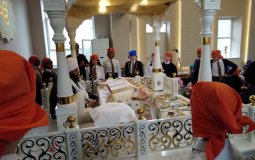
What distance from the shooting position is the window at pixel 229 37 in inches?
409

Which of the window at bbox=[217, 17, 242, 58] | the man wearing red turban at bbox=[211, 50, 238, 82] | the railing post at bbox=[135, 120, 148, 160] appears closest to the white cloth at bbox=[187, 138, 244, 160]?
the railing post at bbox=[135, 120, 148, 160]

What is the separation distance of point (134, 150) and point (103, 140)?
381 mm

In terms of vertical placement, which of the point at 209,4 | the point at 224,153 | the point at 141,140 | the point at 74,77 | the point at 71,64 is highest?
the point at 209,4

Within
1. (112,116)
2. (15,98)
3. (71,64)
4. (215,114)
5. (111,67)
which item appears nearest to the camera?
(15,98)

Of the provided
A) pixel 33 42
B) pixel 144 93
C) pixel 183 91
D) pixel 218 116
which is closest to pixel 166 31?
pixel 183 91

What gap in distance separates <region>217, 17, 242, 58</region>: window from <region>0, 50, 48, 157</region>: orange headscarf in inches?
426

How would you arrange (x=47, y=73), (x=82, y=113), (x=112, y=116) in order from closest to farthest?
(x=112, y=116) < (x=82, y=113) < (x=47, y=73)

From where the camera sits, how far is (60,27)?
2713mm

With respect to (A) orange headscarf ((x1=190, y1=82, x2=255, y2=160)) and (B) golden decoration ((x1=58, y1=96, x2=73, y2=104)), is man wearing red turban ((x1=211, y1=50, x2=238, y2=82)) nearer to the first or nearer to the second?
(B) golden decoration ((x1=58, y1=96, x2=73, y2=104))

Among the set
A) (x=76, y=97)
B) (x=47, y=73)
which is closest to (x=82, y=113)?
(x=76, y=97)

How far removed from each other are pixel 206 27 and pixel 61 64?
6.48 ft

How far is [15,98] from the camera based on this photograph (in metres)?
1.01

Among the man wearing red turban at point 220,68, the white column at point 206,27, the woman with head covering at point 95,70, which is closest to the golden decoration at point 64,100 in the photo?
the white column at point 206,27

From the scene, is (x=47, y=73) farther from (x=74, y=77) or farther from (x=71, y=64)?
(x=71, y=64)
